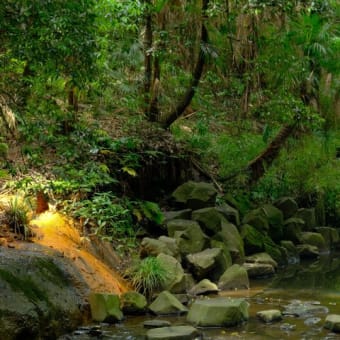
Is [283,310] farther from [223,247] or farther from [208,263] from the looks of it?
[223,247]

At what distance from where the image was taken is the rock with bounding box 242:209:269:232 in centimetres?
1266

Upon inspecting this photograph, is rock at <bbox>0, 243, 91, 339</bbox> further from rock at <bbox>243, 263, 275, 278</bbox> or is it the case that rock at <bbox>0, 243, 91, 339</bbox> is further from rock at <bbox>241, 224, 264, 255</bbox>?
rock at <bbox>241, 224, 264, 255</bbox>

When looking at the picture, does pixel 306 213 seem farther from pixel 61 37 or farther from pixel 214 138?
pixel 61 37

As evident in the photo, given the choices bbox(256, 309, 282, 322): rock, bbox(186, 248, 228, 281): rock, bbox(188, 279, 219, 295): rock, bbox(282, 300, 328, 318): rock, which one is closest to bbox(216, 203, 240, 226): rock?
bbox(186, 248, 228, 281): rock

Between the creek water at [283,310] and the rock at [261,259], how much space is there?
0.25 m

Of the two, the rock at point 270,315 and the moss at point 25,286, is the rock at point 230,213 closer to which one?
the rock at point 270,315

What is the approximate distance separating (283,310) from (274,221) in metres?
5.38

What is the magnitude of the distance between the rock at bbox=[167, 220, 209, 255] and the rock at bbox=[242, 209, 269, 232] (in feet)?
7.25

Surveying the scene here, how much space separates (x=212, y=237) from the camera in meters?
11.0

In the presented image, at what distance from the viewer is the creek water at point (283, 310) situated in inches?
271

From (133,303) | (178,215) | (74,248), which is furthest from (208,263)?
(74,248)

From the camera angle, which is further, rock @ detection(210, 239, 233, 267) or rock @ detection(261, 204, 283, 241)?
rock @ detection(261, 204, 283, 241)

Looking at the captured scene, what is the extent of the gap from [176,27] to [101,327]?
701 centimetres

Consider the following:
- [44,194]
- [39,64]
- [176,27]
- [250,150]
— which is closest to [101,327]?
[44,194]
